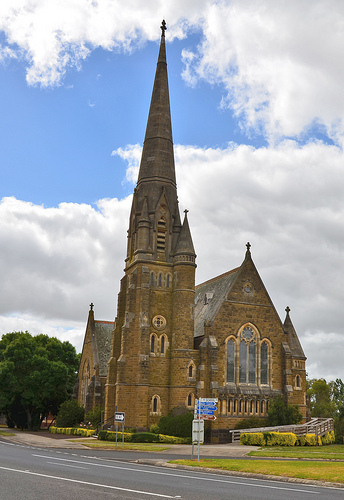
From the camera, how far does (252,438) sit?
36.3 meters

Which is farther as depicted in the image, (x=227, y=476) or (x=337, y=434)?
(x=337, y=434)

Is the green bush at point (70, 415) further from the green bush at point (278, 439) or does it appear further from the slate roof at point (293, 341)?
the green bush at point (278, 439)

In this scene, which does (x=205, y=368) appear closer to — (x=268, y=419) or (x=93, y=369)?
(x=268, y=419)

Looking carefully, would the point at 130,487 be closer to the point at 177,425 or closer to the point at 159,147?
the point at 177,425

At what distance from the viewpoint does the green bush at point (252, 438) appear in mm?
35781

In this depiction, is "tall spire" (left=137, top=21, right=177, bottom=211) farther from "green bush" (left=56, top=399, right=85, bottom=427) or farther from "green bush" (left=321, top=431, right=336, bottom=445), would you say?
"green bush" (left=321, top=431, right=336, bottom=445)

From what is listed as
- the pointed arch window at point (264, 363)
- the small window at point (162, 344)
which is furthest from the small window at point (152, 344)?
the pointed arch window at point (264, 363)

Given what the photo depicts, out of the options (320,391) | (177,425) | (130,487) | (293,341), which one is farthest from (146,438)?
(320,391)

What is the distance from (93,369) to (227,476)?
36.7 metres

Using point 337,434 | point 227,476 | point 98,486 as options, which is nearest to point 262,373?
point 337,434

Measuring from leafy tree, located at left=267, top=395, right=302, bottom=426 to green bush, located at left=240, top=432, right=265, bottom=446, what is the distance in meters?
A: 6.24

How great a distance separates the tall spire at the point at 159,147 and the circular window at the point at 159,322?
9802 mm

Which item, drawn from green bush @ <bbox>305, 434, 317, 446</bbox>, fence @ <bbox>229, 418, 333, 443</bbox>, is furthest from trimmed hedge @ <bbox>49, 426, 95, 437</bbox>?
green bush @ <bbox>305, 434, 317, 446</bbox>

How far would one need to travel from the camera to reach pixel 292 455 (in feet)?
88.6
